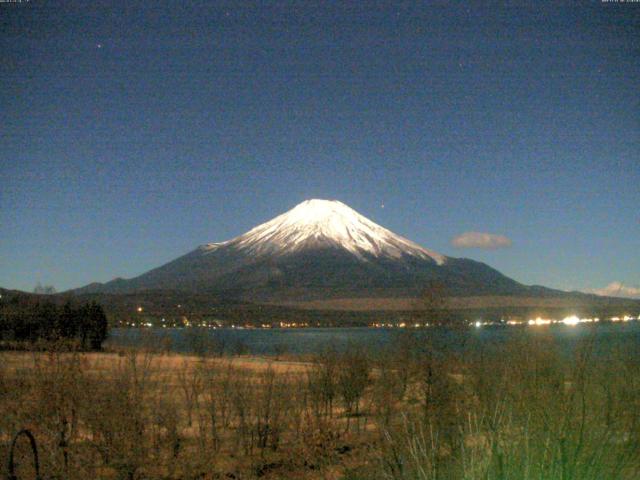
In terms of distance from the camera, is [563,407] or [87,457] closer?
[563,407]

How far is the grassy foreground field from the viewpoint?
3430 millimetres

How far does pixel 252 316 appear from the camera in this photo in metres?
147

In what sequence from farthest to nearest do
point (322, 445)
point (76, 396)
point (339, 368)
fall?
point (339, 368)
point (322, 445)
point (76, 396)

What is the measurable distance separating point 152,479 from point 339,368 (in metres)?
8.57

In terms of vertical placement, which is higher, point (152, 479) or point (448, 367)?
point (448, 367)

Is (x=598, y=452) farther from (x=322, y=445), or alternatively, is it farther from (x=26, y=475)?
(x=322, y=445)

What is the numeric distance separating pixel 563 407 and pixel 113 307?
5129 inches

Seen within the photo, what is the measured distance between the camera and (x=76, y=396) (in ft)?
34.4

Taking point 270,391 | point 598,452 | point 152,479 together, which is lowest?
point 152,479

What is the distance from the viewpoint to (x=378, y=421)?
924cm

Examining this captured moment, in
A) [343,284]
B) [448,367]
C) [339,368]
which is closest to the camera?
[448,367]

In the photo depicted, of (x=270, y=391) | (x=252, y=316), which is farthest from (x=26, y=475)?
(x=252, y=316)

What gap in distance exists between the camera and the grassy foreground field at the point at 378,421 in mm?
3430

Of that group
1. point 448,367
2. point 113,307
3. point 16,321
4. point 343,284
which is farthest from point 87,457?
point 343,284
